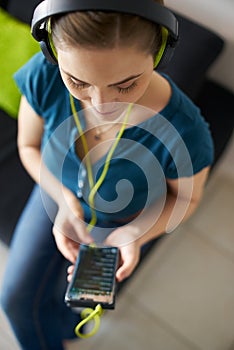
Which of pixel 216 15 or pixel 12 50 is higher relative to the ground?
pixel 216 15

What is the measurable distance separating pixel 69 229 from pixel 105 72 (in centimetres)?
47

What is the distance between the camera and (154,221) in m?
0.94

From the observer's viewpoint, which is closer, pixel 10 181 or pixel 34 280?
pixel 34 280

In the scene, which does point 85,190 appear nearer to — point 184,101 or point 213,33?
point 184,101

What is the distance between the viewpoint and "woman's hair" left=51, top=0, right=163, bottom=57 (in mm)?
497

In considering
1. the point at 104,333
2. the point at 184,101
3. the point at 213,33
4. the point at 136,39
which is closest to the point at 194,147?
the point at 184,101

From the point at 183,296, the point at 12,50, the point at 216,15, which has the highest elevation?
the point at 216,15

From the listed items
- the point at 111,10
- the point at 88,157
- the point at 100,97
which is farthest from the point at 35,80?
the point at 111,10

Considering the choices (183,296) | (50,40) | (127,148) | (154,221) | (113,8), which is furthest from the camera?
(183,296)

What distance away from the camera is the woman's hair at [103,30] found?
50 cm

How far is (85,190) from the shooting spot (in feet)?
2.99

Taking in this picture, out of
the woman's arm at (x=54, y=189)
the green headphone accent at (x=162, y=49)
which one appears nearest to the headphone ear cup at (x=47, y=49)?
the green headphone accent at (x=162, y=49)

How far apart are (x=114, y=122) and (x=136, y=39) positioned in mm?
285

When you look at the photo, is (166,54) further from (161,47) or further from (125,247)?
(125,247)
